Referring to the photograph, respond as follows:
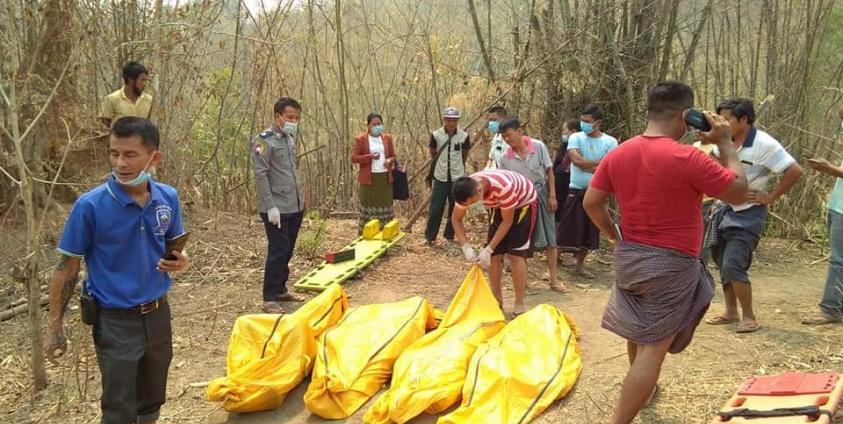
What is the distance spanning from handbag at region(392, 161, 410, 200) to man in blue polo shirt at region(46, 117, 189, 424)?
4.36 metres

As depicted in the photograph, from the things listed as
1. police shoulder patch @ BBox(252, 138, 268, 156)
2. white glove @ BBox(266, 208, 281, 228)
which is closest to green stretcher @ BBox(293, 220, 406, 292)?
white glove @ BBox(266, 208, 281, 228)

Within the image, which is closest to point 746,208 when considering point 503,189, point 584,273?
point 503,189

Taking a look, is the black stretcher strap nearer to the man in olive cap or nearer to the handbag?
the man in olive cap

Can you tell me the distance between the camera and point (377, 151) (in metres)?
6.78

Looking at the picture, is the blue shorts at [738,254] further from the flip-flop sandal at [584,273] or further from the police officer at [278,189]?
the police officer at [278,189]

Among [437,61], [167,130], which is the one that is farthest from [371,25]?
[167,130]

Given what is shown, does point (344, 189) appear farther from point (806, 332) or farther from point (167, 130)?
point (806, 332)

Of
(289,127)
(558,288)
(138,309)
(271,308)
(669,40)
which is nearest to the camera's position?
(138,309)

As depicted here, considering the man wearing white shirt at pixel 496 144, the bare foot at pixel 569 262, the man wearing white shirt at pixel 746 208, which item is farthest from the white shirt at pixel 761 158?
the bare foot at pixel 569 262

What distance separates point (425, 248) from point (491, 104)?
1681 mm

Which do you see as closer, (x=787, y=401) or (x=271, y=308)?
(x=787, y=401)

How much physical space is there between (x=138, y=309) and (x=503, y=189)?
235 centimetres

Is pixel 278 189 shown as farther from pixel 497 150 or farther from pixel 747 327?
pixel 747 327

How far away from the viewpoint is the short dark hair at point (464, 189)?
158 inches
